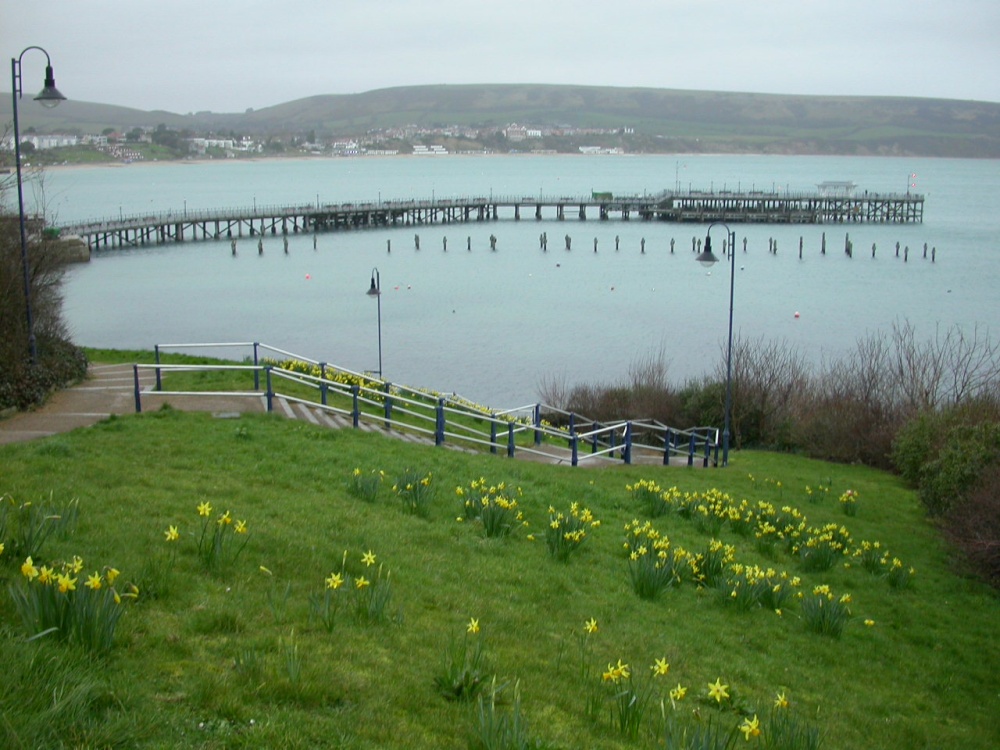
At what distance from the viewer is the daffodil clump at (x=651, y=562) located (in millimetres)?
9695

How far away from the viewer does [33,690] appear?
16.4 feet

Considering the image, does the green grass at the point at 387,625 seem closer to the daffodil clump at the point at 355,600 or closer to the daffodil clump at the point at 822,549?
the daffodil clump at the point at 355,600

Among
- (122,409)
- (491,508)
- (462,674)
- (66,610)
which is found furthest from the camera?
(122,409)

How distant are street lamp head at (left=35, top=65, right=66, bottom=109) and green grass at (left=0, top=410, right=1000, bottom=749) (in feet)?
20.9

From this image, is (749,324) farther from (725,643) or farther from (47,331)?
(725,643)

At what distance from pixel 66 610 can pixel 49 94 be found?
46.3 feet

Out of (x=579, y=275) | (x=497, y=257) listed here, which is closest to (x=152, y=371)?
(x=579, y=275)

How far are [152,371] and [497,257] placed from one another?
7303 centimetres

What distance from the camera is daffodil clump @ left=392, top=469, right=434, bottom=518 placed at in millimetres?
11094

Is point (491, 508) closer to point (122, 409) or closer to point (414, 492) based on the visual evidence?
point (414, 492)

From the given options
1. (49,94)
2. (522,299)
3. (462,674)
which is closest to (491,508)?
(462,674)

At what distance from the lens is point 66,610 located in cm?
573

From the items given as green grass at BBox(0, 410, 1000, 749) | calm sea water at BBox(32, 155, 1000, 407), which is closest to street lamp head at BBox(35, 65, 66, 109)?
green grass at BBox(0, 410, 1000, 749)

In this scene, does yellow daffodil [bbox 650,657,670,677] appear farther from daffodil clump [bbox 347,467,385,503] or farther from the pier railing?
the pier railing
